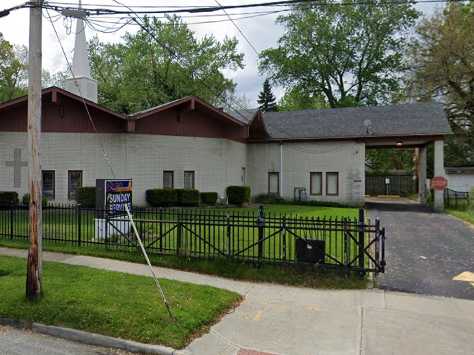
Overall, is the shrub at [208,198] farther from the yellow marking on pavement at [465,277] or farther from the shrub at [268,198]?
the yellow marking on pavement at [465,277]

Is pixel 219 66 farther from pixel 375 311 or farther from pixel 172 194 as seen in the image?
pixel 375 311

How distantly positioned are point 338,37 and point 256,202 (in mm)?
28237

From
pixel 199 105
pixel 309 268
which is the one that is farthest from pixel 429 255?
pixel 199 105

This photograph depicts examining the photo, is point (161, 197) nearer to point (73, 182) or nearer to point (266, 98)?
point (73, 182)

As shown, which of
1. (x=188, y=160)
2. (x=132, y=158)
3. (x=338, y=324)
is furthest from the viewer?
(x=188, y=160)

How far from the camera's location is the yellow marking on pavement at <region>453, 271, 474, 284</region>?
8.26 metres

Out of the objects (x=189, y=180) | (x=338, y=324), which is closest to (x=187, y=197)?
(x=189, y=180)

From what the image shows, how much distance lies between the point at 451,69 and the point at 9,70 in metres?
40.4

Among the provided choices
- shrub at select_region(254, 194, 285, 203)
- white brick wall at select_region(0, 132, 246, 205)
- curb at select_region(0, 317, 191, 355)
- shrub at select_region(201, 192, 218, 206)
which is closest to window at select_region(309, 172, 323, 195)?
shrub at select_region(254, 194, 285, 203)

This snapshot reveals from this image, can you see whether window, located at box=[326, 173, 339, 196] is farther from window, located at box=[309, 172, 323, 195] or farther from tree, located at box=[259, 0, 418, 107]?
tree, located at box=[259, 0, 418, 107]

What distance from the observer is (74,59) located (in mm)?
23078

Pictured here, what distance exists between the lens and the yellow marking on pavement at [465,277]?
8.26 metres

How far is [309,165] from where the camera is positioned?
24.8m

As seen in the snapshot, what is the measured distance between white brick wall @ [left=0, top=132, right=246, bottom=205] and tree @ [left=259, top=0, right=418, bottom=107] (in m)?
27.7
